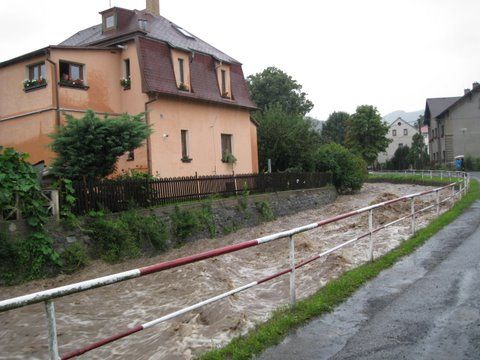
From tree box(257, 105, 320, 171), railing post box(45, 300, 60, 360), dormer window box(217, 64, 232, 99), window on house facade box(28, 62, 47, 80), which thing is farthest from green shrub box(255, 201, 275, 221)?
railing post box(45, 300, 60, 360)

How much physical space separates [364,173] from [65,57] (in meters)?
24.1

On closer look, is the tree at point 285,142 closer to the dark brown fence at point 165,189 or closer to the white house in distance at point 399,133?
the dark brown fence at point 165,189

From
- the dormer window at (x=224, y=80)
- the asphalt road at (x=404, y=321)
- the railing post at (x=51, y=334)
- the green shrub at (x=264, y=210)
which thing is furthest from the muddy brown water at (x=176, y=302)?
the dormer window at (x=224, y=80)

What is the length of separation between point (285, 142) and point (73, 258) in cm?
2076

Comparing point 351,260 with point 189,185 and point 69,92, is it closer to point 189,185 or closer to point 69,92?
point 189,185

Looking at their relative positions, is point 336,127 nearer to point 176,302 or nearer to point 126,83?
point 126,83

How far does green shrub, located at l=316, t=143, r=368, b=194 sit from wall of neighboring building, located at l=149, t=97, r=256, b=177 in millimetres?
7055

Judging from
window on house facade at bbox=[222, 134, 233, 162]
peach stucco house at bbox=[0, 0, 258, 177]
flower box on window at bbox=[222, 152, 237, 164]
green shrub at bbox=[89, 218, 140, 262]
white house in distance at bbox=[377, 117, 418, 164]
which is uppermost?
white house in distance at bbox=[377, 117, 418, 164]

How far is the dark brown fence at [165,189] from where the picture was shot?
1557 centimetres

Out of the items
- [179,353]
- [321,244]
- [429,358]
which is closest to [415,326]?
[429,358]

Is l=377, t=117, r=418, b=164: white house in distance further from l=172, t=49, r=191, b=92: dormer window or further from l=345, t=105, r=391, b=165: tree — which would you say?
l=172, t=49, r=191, b=92: dormer window

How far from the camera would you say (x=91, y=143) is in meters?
16.5

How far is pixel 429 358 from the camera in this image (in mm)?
4547

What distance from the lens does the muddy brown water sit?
6980 mm
